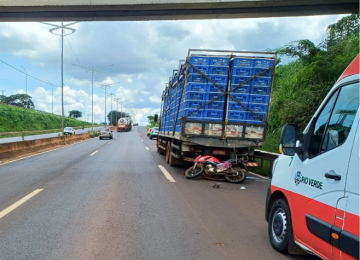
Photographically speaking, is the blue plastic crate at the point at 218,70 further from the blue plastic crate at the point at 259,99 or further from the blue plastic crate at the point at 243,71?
the blue plastic crate at the point at 259,99

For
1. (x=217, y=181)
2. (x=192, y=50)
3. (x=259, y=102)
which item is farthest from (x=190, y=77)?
(x=217, y=181)

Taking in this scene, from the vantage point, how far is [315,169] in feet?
11.3

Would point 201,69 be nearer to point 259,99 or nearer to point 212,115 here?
point 212,115

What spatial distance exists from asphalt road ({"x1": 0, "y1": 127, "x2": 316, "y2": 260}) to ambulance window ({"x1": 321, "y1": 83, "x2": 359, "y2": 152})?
179 centimetres

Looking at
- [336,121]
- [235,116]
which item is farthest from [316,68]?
[336,121]

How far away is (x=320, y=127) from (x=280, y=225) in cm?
148

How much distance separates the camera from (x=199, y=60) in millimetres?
10094

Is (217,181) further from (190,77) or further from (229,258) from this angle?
(229,258)

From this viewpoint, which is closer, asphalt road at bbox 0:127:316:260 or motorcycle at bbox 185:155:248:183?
asphalt road at bbox 0:127:316:260

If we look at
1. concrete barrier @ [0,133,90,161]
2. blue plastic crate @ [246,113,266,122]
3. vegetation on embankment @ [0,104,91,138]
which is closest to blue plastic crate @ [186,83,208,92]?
blue plastic crate @ [246,113,266,122]

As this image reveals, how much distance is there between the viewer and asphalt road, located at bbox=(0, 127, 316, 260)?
430cm

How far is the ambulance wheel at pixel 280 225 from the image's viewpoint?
4.11 meters

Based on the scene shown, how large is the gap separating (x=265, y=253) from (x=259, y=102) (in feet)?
21.8

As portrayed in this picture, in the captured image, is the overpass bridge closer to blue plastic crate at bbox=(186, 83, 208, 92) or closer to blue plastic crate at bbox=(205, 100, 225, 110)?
blue plastic crate at bbox=(186, 83, 208, 92)
